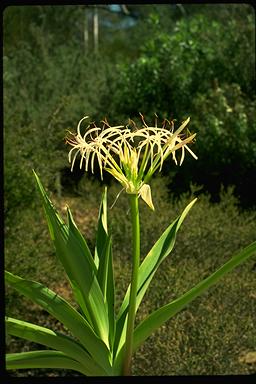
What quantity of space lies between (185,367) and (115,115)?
17.7ft

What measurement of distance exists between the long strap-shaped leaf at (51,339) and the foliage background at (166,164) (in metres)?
1.07

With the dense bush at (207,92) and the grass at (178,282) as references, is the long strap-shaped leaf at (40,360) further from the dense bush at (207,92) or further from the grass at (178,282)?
the dense bush at (207,92)

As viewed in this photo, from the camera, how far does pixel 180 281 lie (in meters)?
3.11

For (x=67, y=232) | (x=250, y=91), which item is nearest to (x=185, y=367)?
(x=67, y=232)

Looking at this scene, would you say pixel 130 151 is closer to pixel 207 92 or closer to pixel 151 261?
pixel 151 261

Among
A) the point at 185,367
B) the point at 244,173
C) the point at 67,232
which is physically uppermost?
the point at 244,173

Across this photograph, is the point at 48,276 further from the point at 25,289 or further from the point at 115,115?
the point at 115,115

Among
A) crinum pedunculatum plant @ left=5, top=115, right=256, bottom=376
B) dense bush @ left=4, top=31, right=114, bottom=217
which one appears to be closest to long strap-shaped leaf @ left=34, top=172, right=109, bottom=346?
crinum pedunculatum plant @ left=5, top=115, right=256, bottom=376

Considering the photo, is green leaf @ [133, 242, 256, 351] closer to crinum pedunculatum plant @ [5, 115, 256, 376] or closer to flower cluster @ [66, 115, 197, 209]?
crinum pedunculatum plant @ [5, 115, 256, 376]

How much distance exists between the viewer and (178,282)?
9.78 ft

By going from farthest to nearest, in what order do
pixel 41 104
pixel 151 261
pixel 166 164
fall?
pixel 41 104
pixel 166 164
pixel 151 261

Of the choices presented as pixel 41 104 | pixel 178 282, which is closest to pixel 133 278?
pixel 178 282

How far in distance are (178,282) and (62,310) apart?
64.0 inches

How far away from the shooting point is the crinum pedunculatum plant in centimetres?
133
